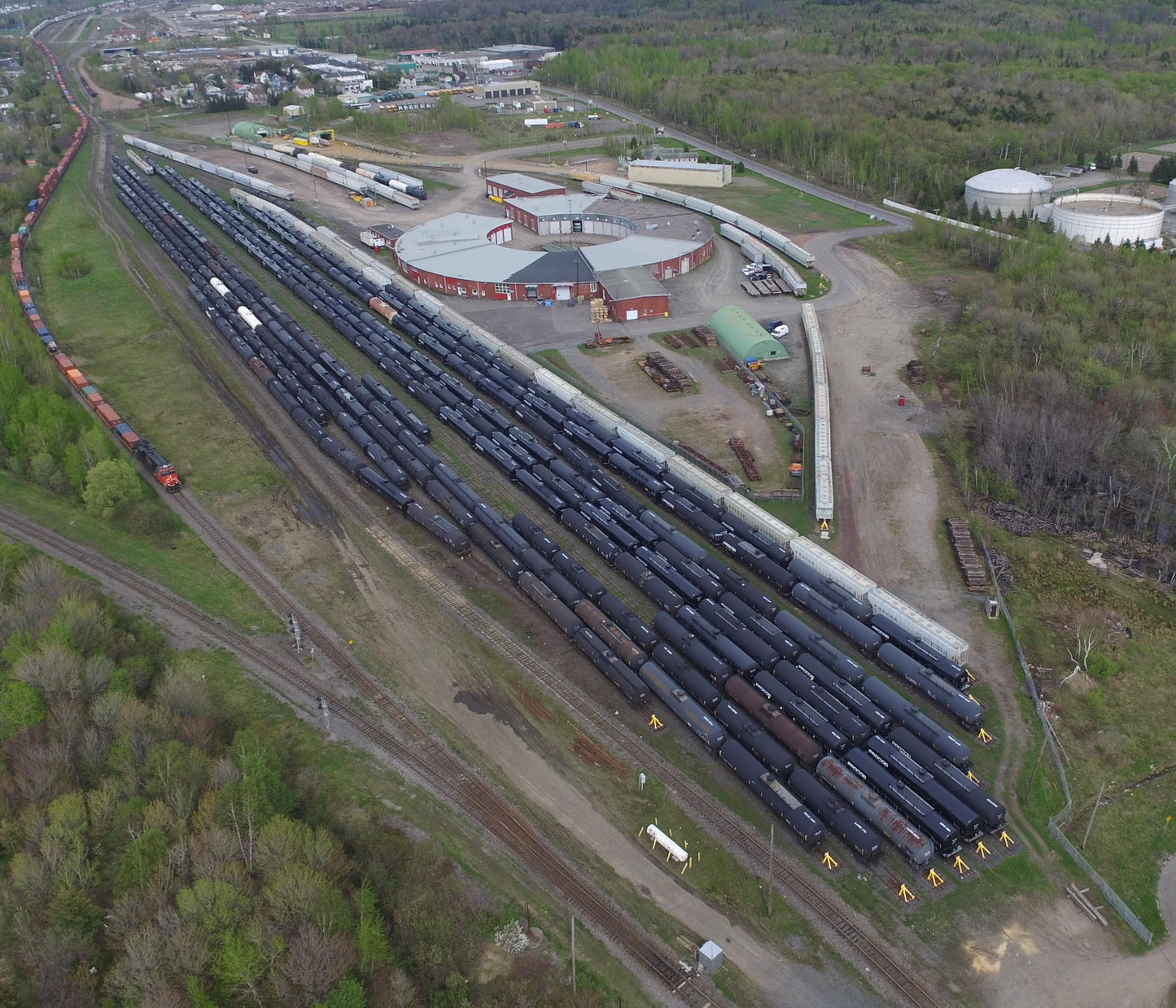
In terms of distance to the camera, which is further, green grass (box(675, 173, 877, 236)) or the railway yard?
green grass (box(675, 173, 877, 236))

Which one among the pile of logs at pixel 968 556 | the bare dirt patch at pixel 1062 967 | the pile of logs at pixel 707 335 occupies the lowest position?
the bare dirt patch at pixel 1062 967


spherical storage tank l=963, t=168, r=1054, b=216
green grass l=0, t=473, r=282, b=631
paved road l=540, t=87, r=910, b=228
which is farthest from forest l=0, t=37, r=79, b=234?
spherical storage tank l=963, t=168, r=1054, b=216

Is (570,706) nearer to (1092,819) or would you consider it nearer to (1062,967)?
(1062,967)

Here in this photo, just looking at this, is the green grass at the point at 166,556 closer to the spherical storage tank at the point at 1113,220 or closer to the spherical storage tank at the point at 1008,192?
the spherical storage tank at the point at 1113,220

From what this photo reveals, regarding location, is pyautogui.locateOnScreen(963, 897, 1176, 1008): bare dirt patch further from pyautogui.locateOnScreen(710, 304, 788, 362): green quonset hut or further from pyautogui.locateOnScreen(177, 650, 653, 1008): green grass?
pyautogui.locateOnScreen(710, 304, 788, 362): green quonset hut

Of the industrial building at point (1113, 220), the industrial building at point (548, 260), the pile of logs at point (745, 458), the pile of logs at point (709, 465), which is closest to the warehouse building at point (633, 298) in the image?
the industrial building at point (548, 260)

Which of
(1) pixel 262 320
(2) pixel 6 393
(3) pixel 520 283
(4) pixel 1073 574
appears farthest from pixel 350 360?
(4) pixel 1073 574
